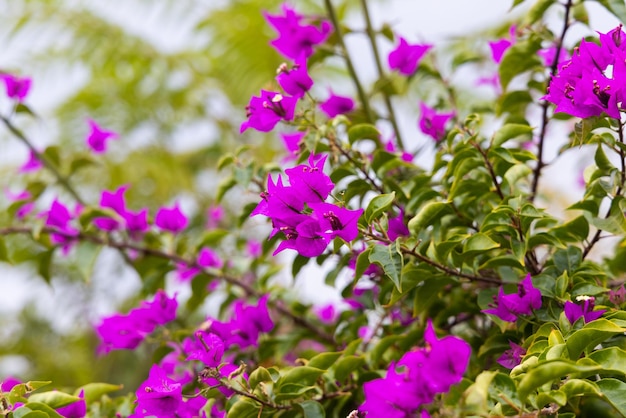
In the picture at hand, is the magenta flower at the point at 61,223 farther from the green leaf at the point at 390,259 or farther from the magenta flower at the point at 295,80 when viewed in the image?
the green leaf at the point at 390,259

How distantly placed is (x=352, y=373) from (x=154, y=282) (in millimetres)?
347

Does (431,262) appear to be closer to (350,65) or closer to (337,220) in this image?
(337,220)

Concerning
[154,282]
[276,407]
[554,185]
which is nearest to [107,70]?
[554,185]

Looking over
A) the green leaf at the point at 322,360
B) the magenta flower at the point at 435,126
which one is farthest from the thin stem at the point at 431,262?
the magenta flower at the point at 435,126

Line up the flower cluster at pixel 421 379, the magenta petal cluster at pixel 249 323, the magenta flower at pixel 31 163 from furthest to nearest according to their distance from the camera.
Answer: the magenta flower at pixel 31 163 → the magenta petal cluster at pixel 249 323 → the flower cluster at pixel 421 379

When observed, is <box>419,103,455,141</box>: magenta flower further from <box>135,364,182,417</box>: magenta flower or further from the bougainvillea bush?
<box>135,364,182,417</box>: magenta flower

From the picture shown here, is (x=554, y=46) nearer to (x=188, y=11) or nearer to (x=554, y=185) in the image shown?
(x=554, y=185)

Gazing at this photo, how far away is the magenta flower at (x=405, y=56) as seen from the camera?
90cm

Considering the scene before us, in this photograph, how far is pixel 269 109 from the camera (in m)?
0.65

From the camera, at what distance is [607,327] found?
503 mm

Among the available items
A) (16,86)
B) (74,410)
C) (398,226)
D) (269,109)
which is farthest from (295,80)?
(16,86)

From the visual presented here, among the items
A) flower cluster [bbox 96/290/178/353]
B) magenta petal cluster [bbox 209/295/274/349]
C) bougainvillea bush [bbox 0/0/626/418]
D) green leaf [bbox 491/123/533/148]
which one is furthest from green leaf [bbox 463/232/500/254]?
flower cluster [bbox 96/290/178/353]

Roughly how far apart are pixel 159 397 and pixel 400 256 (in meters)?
0.22

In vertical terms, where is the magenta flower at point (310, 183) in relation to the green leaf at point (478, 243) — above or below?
above
